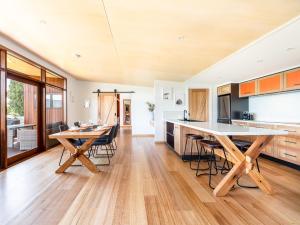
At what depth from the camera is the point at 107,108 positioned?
8.97 metres

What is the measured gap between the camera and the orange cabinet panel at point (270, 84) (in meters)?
4.31

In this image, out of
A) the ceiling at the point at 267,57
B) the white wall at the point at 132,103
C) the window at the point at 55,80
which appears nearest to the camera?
the ceiling at the point at 267,57

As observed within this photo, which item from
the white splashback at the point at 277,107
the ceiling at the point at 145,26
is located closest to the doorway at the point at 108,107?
the ceiling at the point at 145,26

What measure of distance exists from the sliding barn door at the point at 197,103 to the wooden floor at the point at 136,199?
3.72 metres

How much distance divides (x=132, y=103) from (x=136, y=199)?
21.6 ft

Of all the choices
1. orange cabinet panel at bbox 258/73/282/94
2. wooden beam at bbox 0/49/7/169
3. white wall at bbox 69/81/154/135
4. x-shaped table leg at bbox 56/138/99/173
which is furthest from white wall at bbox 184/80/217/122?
wooden beam at bbox 0/49/7/169

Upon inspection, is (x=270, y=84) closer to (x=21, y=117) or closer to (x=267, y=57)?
(x=267, y=57)

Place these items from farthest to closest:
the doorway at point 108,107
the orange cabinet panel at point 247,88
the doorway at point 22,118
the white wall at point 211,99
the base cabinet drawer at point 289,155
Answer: the doorway at point 108,107
the white wall at point 211,99
the orange cabinet panel at point 247,88
the doorway at point 22,118
the base cabinet drawer at point 289,155

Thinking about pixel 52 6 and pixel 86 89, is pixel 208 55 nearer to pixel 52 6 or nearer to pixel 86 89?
pixel 52 6

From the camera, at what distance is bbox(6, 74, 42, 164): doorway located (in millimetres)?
3951

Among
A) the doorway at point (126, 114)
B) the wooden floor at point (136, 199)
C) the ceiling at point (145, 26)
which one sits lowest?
the wooden floor at point (136, 199)

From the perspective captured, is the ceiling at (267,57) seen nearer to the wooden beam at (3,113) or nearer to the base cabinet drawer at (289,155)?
the base cabinet drawer at (289,155)

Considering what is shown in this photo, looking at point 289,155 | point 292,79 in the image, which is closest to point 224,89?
point 292,79

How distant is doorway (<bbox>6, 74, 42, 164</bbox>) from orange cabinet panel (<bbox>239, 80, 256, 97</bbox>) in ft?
19.2
